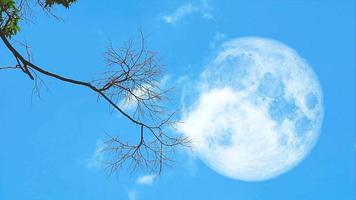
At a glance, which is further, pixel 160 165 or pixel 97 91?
pixel 160 165

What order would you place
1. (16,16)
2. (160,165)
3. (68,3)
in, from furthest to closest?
(68,3) < (16,16) < (160,165)

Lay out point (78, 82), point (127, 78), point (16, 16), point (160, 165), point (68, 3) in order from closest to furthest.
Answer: point (78, 82)
point (127, 78)
point (160, 165)
point (16, 16)
point (68, 3)

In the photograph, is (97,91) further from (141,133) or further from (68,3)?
(68,3)

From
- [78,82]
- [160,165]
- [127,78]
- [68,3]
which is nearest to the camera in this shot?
[78,82]

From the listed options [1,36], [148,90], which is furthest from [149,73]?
[1,36]

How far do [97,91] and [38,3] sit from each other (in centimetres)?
323

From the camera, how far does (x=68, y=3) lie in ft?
36.9

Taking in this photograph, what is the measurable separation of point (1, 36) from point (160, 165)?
374cm

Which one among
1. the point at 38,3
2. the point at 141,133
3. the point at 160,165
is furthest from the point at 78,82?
the point at 38,3

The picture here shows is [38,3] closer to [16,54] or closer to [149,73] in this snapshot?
[16,54]

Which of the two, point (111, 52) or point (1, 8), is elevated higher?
point (1, 8)

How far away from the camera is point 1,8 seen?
9703mm

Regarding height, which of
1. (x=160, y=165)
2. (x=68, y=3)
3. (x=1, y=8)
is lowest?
(x=160, y=165)

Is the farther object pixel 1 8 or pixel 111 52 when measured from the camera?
pixel 1 8
